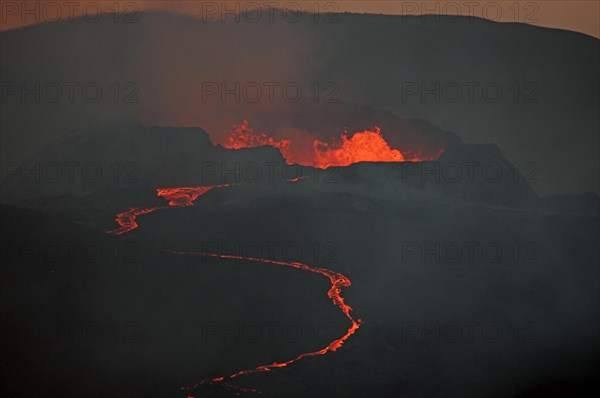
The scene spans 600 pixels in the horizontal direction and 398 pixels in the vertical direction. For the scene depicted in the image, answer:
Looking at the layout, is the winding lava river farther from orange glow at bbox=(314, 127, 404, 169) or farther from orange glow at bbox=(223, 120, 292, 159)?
orange glow at bbox=(314, 127, 404, 169)

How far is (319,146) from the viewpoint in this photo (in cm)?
7888

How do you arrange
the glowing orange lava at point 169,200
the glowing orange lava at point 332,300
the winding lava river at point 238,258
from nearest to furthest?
the winding lava river at point 238,258 → the glowing orange lava at point 332,300 → the glowing orange lava at point 169,200

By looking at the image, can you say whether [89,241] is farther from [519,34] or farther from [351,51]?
[519,34]

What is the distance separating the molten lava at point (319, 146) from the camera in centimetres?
7719

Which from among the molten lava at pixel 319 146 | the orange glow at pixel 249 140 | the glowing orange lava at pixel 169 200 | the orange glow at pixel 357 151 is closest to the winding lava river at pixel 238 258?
the glowing orange lava at pixel 169 200

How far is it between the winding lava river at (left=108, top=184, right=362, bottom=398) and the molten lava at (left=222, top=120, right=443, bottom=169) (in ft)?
21.3

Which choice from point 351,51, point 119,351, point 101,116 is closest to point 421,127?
point 351,51

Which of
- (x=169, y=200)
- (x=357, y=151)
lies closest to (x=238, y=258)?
(x=169, y=200)

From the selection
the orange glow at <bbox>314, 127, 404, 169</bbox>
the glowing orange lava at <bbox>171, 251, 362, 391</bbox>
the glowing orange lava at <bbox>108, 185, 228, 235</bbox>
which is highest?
the orange glow at <bbox>314, 127, 404, 169</bbox>

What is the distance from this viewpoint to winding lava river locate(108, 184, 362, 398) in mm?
34188

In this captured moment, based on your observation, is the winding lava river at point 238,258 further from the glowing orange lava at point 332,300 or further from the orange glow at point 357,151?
the orange glow at point 357,151

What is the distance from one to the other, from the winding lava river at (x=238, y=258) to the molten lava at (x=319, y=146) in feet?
21.3

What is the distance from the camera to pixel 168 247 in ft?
173

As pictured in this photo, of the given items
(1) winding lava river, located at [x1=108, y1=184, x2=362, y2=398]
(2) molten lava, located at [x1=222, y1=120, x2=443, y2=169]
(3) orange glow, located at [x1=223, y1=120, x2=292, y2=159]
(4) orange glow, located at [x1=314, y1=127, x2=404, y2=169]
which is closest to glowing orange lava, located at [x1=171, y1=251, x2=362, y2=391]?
(1) winding lava river, located at [x1=108, y1=184, x2=362, y2=398]
